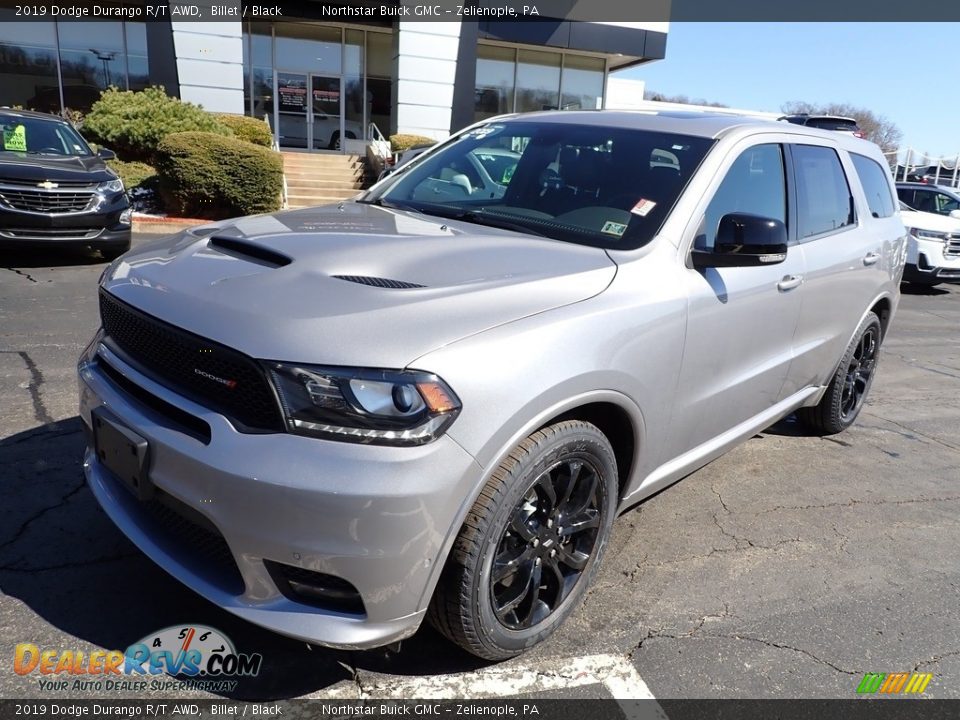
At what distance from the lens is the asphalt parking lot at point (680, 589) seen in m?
2.53

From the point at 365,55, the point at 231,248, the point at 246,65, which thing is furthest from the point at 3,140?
the point at 365,55

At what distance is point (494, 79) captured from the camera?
2316 cm

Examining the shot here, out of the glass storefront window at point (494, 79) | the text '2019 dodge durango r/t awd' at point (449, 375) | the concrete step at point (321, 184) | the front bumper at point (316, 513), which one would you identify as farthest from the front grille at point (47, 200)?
the glass storefront window at point (494, 79)

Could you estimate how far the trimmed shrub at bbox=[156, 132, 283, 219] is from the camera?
12.2 m

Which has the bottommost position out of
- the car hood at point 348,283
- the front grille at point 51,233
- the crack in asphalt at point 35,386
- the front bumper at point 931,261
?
the front bumper at point 931,261

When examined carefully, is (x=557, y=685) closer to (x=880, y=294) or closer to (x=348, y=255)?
(x=348, y=255)

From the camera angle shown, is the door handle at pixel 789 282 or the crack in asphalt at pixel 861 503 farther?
the crack in asphalt at pixel 861 503

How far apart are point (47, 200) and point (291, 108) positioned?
45.3 feet

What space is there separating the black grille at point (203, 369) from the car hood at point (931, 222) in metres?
13.3

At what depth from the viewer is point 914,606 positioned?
10.4 feet

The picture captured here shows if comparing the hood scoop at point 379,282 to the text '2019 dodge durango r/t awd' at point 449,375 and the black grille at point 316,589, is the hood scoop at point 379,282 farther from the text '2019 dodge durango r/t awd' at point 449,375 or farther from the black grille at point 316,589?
the black grille at point 316,589

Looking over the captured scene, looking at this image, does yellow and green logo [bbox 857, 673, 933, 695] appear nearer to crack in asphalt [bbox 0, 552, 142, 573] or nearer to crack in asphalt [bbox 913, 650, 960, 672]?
crack in asphalt [bbox 913, 650, 960, 672]

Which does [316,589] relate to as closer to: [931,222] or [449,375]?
[449,375]

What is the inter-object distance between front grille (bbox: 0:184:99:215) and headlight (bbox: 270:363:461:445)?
7.78m
